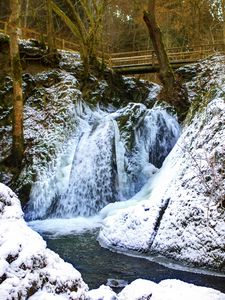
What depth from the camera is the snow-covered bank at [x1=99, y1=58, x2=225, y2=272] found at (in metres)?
5.62

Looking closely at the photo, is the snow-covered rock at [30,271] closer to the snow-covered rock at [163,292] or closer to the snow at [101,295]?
the snow at [101,295]

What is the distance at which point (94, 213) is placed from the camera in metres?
9.62

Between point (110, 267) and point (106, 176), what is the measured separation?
4620 millimetres

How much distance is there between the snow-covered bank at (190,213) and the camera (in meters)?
5.62

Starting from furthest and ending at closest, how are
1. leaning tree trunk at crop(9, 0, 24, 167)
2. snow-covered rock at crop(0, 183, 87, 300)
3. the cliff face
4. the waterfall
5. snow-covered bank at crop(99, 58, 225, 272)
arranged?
the cliff face, leaning tree trunk at crop(9, 0, 24, 167), the waterfall, snow-covered bank at crop(99, 58, 225, 272), snow-covered rock at crop(0, 183, 87, 300)

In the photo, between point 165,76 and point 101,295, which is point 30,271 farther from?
point 165,76

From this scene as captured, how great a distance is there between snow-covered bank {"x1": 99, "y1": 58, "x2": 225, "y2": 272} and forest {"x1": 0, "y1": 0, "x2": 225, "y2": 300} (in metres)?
0.02

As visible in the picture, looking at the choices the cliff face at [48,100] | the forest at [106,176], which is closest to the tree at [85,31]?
the forest at [106,176]

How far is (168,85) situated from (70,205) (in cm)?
607

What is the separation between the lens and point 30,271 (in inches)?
108

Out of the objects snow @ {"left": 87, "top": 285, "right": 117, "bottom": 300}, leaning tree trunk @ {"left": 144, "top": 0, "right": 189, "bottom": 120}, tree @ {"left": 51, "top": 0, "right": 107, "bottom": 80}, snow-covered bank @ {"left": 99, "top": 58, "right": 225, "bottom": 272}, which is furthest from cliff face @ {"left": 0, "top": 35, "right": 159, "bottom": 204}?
snow @ {"left": 87, "top": 285, "right": 117, "bottom": 300}

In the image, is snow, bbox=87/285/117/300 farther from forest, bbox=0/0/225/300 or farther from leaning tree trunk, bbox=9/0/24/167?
leaning tree trunk, bbox=9/0/24/167

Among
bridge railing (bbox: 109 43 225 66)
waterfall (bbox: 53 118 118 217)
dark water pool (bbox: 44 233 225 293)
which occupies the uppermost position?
bridge railing (bbox: 109 43 225 66)

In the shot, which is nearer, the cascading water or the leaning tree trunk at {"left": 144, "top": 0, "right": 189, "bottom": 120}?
the cascading water
